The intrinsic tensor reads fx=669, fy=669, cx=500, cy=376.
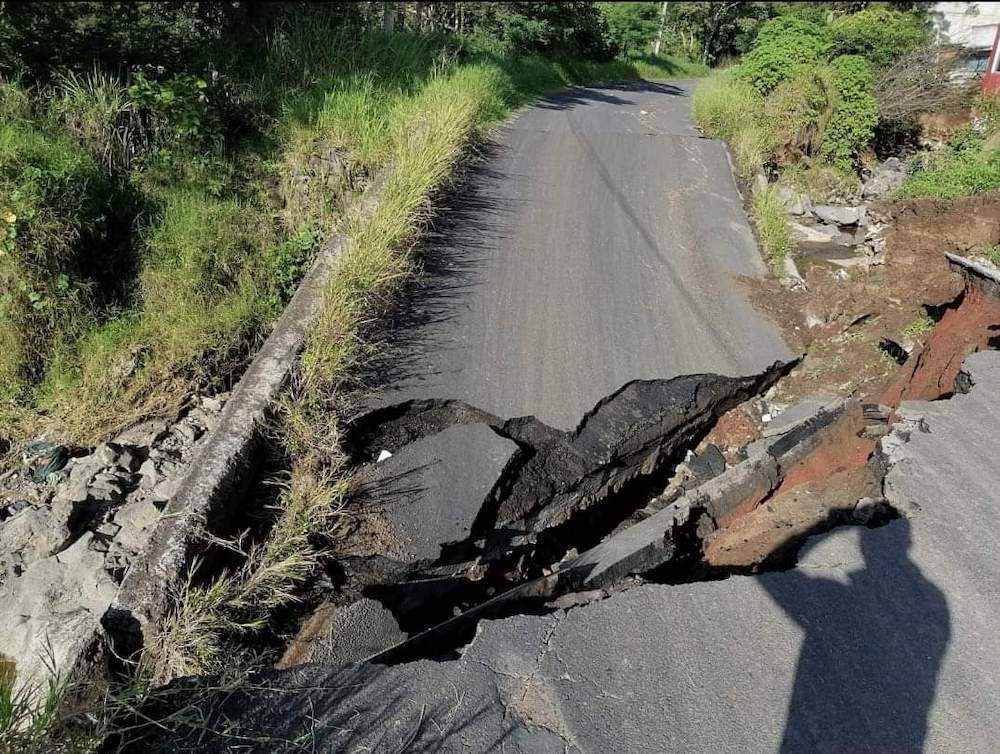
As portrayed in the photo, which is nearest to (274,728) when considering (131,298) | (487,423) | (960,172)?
(487,423)

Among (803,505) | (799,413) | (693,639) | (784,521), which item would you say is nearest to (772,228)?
(799,413)

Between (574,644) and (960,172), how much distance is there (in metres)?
7.18

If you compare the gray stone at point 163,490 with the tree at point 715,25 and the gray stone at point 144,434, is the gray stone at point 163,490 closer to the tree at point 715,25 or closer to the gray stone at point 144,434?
the gray stone at point 144,434

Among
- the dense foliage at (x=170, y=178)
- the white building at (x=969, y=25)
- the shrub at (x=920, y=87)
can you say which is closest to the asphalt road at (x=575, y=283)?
the dense foliage at (x=170, y=178)

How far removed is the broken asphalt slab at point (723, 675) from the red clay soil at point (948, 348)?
1626mm

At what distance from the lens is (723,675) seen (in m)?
2.40

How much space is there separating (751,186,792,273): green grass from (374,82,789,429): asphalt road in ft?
0.42

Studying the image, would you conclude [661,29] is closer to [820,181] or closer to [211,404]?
[820,181]

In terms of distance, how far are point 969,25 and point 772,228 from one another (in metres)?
14.9

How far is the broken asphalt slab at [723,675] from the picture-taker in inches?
87.0

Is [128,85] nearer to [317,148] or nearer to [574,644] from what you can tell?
[317,148]

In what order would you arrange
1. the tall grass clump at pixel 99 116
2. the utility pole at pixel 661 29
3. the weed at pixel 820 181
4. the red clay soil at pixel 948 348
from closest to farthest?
the red clay soil at pixel 948 348 → the tall grass clump at pixel 99 116 → the weed at pixel 820 181 → the utility pole at pixel 661 29

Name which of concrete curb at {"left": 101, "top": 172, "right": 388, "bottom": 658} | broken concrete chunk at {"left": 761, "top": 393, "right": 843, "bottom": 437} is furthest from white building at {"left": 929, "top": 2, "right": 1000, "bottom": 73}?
concrete curb at {"left": 101, "top": 172, "right": 388, "bottom": 658}

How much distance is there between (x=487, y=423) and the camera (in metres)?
3.75
